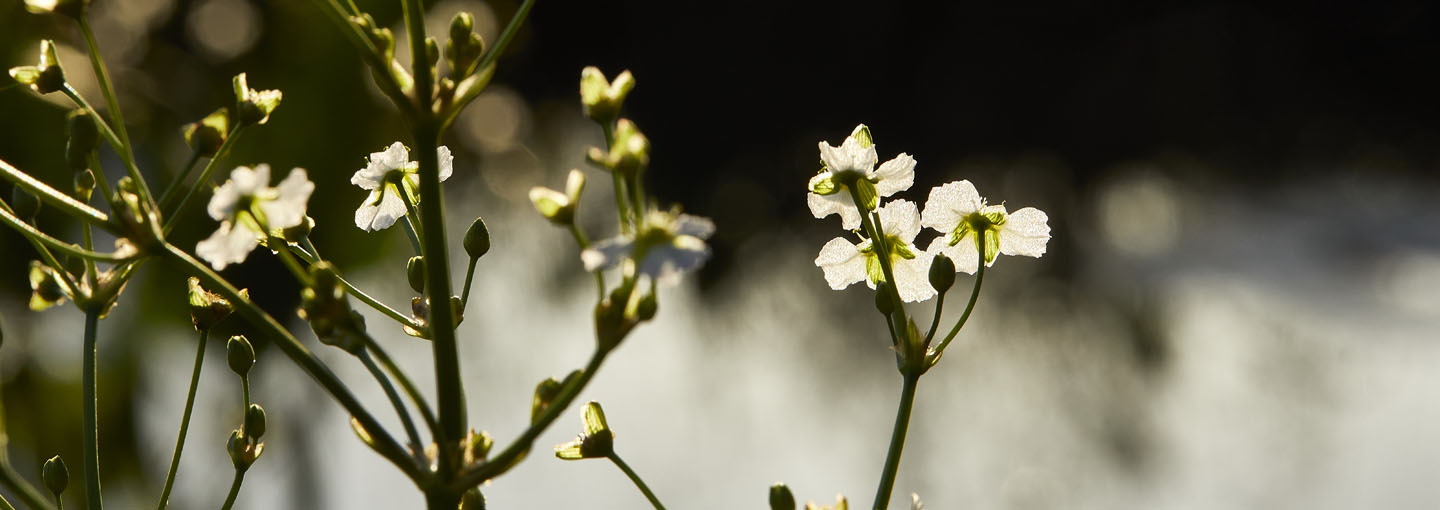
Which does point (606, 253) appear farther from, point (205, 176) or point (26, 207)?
point (26, 207)

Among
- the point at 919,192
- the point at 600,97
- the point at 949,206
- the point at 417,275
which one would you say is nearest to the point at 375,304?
the point at 417,275

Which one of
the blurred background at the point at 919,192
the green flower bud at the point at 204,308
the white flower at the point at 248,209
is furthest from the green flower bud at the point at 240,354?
the blurred background at the point at 919,192

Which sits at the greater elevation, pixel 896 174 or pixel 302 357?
pixel 896 174

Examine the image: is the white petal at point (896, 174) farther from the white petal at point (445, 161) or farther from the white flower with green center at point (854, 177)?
the white petal at point (445, 161)

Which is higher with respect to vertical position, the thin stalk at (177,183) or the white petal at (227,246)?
the thin stalk at (177,183)

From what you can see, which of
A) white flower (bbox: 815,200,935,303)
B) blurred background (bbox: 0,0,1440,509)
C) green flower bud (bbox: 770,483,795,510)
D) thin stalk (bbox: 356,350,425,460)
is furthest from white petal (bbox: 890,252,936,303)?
blurred background (bbox: 0,0,1440,509)

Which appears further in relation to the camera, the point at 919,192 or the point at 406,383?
the point at 919,192

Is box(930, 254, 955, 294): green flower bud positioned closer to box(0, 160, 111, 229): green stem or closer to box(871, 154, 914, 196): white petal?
box(871, 154, 914, 196): white petal
